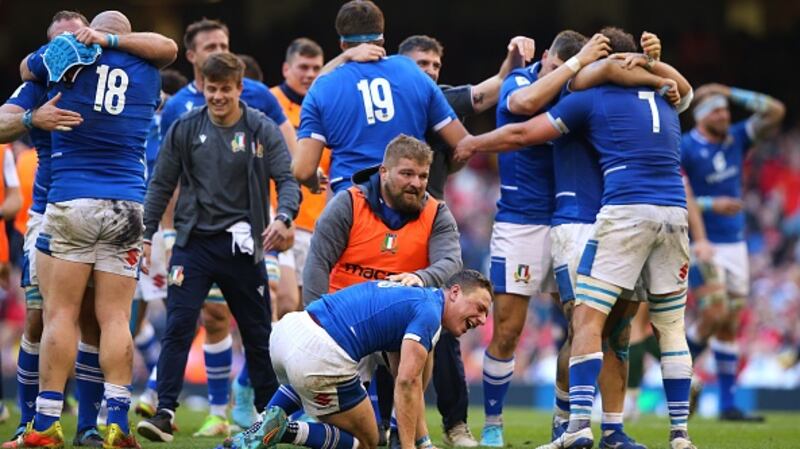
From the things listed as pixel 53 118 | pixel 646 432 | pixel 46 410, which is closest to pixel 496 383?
pixel 646 432

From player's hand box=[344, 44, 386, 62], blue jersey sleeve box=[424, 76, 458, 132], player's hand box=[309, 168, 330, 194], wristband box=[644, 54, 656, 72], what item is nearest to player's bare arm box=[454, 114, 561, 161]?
blue jersey sleeve box=[424, 76, 458, 132]

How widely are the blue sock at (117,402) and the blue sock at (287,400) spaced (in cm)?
95

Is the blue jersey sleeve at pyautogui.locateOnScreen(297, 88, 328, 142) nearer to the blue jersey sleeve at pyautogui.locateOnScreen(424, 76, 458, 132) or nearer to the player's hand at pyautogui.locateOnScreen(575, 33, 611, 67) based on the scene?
the blue jersey sleeve at pyautogui.locateOnScreen(424, 76, 458, 132)

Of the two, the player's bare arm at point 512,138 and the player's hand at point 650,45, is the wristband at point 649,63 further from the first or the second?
the player's bare arm at point 512,138

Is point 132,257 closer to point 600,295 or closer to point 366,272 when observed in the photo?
point 366,272

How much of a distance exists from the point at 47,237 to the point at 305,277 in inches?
59.9

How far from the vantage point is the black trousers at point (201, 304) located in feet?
29.4

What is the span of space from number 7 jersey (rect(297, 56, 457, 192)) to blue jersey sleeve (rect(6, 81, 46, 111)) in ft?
5.51

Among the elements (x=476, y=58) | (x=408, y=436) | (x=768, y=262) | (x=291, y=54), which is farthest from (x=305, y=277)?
(x=476, y=58)

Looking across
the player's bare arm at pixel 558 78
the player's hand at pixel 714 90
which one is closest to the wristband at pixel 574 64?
the player's bare arm at pixel 558 78

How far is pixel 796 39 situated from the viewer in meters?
24.0

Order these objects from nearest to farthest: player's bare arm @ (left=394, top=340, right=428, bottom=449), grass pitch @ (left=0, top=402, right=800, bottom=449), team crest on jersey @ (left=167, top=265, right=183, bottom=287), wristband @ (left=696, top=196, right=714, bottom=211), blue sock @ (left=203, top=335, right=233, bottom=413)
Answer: player's bare arm @ (left=394, top=340, right=428, bottom=449), team crest on jersey @ (left=167, top=265, right=183, bottom=287), grass pitch @ (left=0, top=402, right=800, bottom=449), blue sock @ (left=203, top=335, right=233, bottom=413), wristband @ (left=696, top=196, right=714, bottom=211)

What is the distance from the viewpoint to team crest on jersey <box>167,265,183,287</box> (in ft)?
29.4

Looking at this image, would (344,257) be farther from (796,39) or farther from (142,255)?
(796,39)
